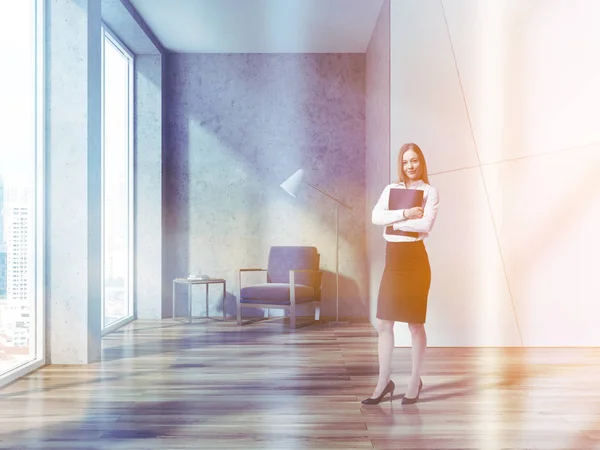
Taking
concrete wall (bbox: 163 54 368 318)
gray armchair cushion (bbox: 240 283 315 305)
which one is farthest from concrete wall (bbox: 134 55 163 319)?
gray armchair cushion (bbox: 240 283 315 305)

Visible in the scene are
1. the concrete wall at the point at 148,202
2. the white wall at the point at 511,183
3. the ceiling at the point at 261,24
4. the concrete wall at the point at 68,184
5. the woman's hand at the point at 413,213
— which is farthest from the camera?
the concrete wall at the point at 148,202

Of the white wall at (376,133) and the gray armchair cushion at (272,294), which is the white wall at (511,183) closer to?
the white wall at (376,133)

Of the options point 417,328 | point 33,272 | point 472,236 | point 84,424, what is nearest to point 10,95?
point 33,272

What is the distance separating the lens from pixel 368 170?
287 inches

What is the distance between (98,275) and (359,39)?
4135 mm

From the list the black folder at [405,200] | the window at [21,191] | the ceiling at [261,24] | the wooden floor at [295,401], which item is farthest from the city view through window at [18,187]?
the black folder at [405,200]

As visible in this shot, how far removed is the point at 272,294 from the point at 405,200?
11.0 feet

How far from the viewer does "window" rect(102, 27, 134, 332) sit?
623 cm

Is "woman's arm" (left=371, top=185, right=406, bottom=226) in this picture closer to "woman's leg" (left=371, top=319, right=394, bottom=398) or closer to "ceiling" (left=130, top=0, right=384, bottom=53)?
"woman's leg" (left=371, top=319, right=394, bottom=398)

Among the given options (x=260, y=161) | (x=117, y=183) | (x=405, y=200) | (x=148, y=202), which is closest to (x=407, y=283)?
(x=405, y=200)

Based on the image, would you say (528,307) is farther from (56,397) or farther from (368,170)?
(56,397)

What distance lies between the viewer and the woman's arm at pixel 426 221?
3338 mm

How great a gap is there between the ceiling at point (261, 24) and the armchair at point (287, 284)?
244 cm

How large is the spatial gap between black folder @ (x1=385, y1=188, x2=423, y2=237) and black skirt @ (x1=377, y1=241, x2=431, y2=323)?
0.06m
